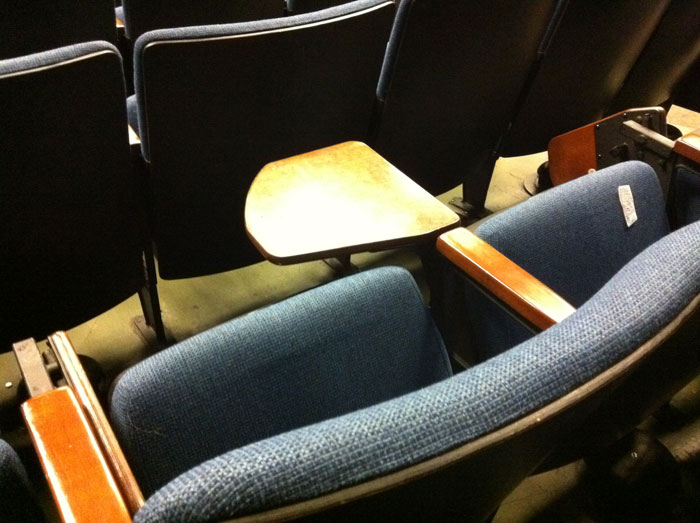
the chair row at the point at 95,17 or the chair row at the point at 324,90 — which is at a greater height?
the chair row at the point at 95,17

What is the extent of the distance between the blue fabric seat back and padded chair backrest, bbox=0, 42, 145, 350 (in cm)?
56

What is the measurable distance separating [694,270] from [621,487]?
75 cm

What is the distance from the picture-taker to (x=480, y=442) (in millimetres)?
299

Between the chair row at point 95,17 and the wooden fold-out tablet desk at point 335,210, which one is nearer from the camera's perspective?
the wooden fold-out tablet desk at point 335,210

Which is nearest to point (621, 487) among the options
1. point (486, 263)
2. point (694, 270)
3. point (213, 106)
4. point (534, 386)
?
point (486, 263)

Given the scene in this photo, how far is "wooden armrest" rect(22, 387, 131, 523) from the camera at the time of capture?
1.46 ft

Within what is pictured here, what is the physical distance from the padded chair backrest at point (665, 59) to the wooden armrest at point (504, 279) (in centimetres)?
118

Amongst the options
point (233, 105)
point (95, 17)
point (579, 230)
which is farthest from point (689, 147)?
point (95, 17)

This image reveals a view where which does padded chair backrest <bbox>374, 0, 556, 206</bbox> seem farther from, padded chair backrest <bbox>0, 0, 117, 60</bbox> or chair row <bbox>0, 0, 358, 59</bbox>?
padded chair backrest <bbox>0, 0, 117, 60</bbox>

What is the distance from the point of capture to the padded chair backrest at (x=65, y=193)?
2.27 ft

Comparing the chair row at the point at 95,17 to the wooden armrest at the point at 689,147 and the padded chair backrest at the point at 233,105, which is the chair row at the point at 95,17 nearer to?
the padded chair backrest at the point at 233,105

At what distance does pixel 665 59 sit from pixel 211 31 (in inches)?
57.3

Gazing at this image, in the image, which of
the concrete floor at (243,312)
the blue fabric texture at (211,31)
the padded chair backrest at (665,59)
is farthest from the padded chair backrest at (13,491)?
the padded chair backrest at (665,59)

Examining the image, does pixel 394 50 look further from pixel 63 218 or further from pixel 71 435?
pixel 71 435
